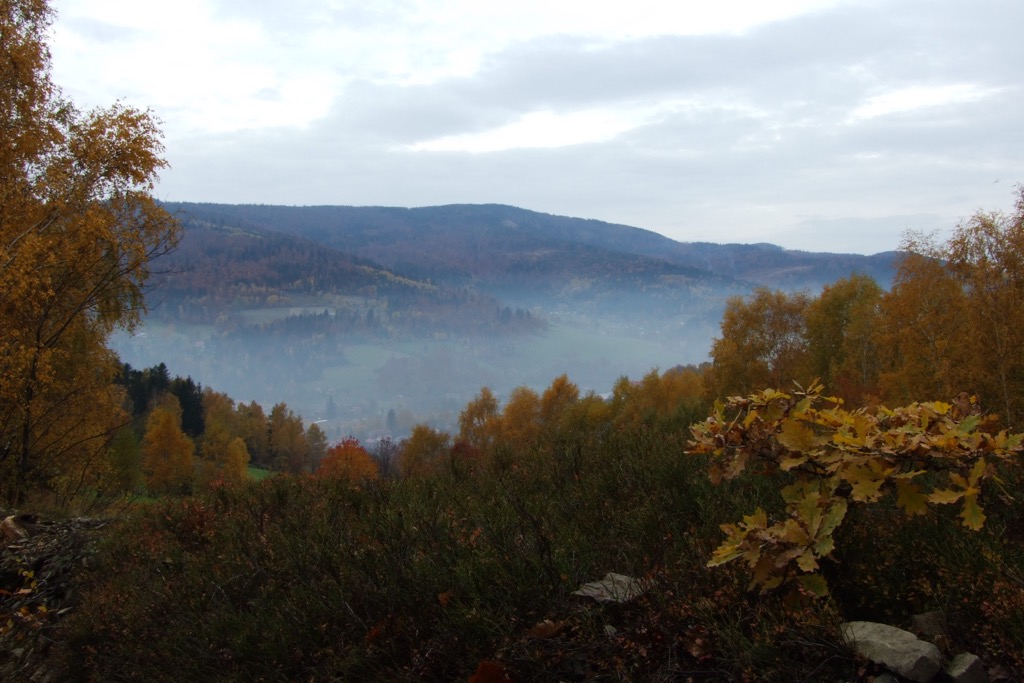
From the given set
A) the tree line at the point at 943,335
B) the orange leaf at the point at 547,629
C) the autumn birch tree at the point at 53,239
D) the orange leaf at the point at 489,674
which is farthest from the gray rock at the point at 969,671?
the tree line at the point at 943,335

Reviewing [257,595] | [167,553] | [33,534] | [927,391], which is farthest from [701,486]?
[927,391]

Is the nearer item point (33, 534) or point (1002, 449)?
point (1002, 449)

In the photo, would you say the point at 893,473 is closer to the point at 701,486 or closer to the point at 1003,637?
the point at 1003,637

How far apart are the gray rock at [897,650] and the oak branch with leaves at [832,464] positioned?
260 millimetres

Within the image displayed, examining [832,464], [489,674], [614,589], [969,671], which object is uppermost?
[832,464]

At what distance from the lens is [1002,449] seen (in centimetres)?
265

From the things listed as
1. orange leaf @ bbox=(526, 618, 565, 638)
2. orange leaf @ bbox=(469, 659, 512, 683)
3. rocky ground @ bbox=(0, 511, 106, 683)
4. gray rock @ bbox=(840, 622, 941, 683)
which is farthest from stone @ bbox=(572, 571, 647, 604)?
rocky ground @ bbox=(0, 511, 106, 683)

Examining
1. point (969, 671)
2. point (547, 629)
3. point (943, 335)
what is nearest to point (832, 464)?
point (969, 671)

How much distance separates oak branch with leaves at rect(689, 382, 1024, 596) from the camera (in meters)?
2.65

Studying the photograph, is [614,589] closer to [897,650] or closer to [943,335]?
[897,650]

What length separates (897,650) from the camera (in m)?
2.57

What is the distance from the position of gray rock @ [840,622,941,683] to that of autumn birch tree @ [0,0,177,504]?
932 cm

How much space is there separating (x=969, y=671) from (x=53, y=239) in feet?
36.9

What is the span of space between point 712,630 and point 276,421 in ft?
314
